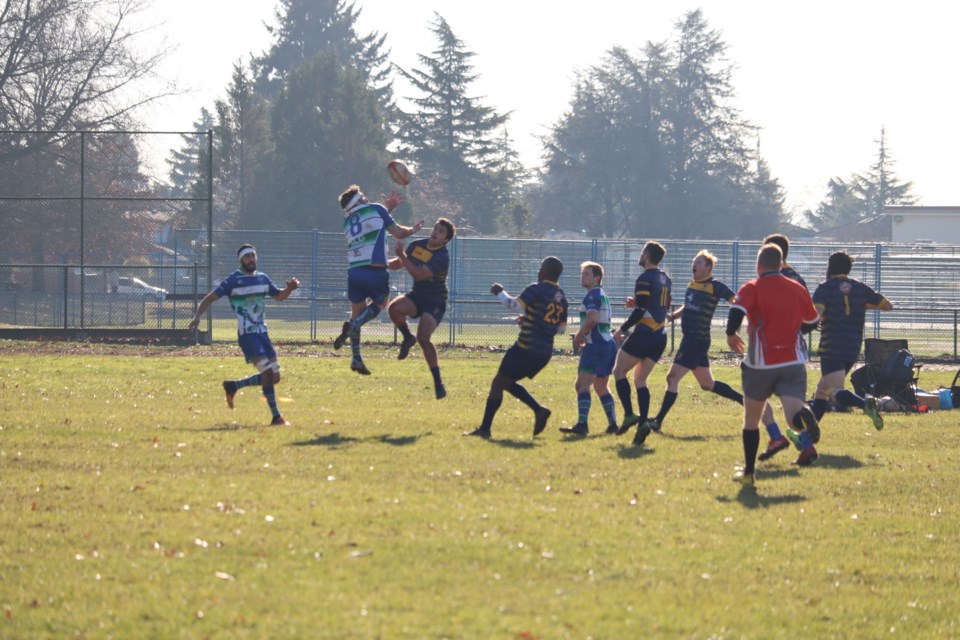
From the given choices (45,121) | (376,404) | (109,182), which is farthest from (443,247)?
(45,121)

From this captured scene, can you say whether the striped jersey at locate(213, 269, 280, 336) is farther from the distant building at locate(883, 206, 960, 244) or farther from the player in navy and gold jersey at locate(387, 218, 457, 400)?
the distant building at locate(883, 206, 960, 244)

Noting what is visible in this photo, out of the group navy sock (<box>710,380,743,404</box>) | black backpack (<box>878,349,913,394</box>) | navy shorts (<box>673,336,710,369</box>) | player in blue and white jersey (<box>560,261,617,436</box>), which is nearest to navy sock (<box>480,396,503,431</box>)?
player in blue and white jersey (<box>560,261,617,436</box>)

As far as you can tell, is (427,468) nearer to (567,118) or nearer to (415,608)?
(415,608)

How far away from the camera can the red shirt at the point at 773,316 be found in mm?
10523

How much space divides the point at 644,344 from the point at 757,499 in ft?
12.5

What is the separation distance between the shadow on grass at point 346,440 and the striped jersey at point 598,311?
2189 mm

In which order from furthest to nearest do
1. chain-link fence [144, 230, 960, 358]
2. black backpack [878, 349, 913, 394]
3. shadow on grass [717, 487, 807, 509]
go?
chain-link fence [144, 230, 960, 358]
black backpack [878, 349, 913, 394]
shadow on grass [717, 487, 807, 509]

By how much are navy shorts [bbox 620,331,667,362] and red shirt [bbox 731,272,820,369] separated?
10.2ft

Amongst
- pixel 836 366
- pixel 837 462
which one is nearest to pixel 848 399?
pixel 836 366

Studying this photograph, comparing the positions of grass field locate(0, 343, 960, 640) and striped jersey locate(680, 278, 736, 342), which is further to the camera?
striped jersey locate(680, 278, 736, 342)

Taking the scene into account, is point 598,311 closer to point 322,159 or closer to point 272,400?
point 272,400

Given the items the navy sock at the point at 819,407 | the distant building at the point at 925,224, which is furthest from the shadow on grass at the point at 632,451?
the distant building at the point at 925,224

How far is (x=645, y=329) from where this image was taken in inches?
541

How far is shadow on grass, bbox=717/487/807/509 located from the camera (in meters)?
9.88
